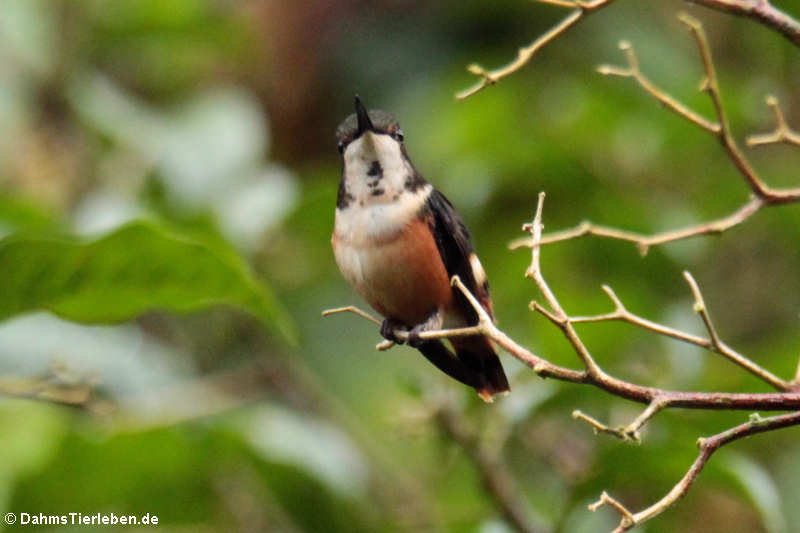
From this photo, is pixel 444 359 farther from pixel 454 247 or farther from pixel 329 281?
pixel 329 281

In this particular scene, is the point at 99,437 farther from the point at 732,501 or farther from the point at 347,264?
the point at 732,501

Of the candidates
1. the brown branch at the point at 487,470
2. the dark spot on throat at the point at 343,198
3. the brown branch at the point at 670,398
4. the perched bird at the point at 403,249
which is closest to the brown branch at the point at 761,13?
the brown branch at the point at 670,398

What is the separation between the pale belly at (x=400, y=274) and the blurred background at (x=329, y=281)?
7.8 inches

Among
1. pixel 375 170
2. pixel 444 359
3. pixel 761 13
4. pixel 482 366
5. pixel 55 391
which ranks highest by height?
pixel 761 13

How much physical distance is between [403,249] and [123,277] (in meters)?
0.53

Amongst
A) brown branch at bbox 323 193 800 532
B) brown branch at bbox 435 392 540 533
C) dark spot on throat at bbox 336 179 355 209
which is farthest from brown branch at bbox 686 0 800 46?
brown branch at bbox 435 392 540 533

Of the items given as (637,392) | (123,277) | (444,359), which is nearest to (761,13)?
(637,392)

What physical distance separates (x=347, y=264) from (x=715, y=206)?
6.58 feet

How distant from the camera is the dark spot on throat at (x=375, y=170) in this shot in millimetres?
2387

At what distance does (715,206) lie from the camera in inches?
151

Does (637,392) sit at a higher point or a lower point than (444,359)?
higher

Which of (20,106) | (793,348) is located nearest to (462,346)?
(793,348)

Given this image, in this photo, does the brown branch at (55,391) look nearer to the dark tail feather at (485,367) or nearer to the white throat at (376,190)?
the white throat at (376,190)

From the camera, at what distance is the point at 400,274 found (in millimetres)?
2201
